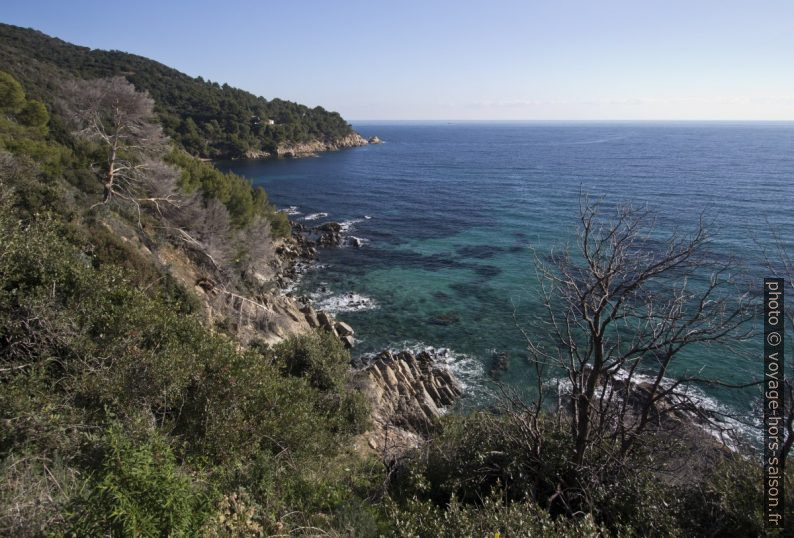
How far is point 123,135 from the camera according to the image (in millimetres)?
23031

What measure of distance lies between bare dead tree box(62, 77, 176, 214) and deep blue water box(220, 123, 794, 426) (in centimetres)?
1201

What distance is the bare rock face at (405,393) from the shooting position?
57.0ft

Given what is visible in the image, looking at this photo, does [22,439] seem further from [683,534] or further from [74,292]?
[683,534]

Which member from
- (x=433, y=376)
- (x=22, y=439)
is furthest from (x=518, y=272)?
(x=22, y=439)

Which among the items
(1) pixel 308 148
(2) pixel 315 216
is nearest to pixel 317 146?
(1) pixel 308 148

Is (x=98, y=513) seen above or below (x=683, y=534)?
above

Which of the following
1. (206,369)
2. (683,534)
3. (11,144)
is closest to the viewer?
(683,534)

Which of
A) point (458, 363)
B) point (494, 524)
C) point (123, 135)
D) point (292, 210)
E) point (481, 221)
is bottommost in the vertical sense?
point (458, 363)

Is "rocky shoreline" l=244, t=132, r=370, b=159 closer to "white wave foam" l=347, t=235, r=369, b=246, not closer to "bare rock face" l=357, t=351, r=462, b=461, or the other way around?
"white wave foam" l=347, t=235, r=369, b=246

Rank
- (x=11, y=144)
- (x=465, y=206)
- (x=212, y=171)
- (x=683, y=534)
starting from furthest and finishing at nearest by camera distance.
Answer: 1. (x=465, y=206)
2. (x=212, y=171)
3. (x=11, y=144)
4. (x=683, y=534)

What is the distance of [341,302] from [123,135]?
15.5 m

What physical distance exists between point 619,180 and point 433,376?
2205 inches

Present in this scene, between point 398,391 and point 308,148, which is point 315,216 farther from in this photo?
point 308,148

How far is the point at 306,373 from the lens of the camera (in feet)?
54.1
